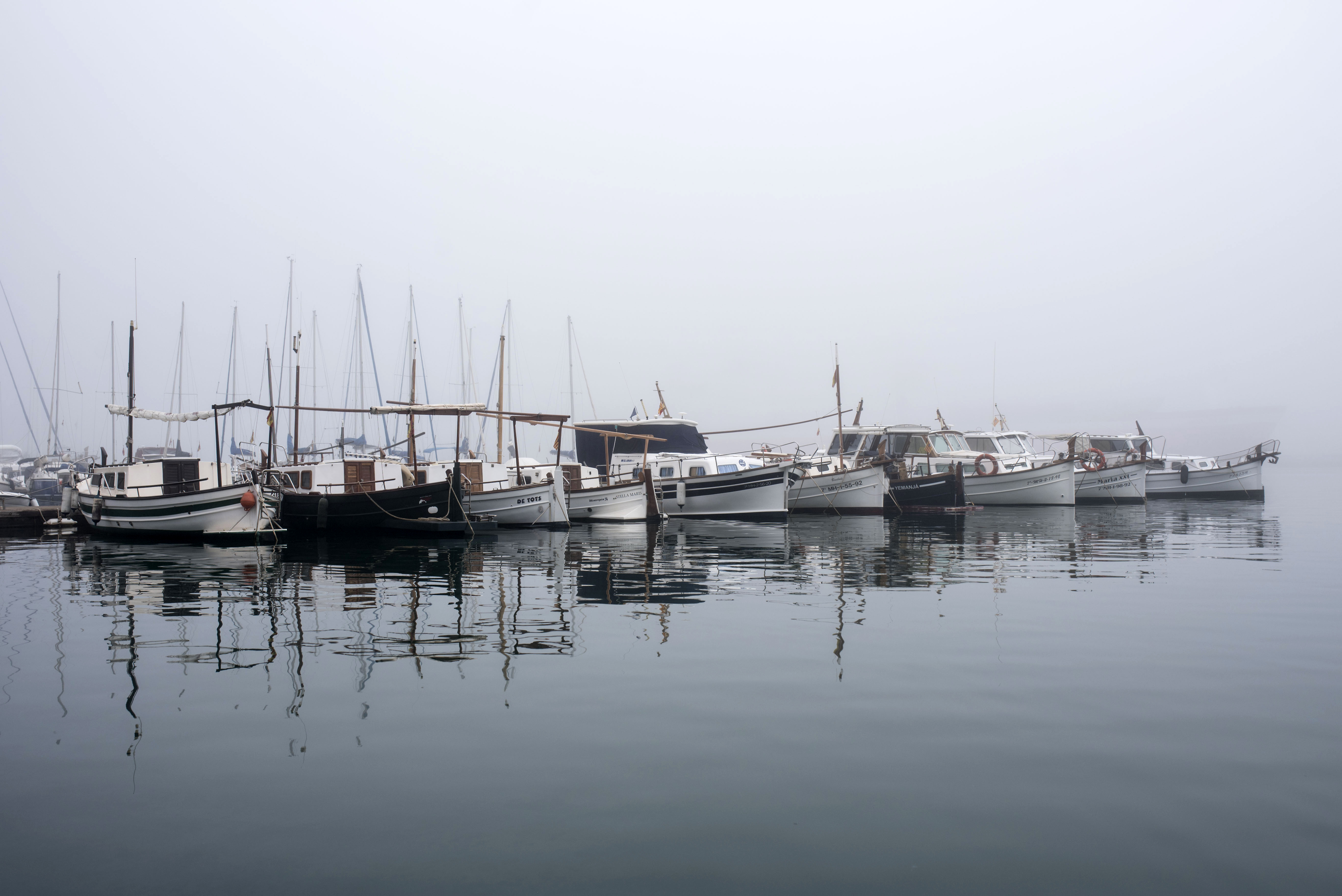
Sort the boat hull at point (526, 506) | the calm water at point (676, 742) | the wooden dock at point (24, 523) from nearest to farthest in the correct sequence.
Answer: the calm water at point (676, 742) < the boat hull at point (526, 506) < the wooden dock at point (24, 523)

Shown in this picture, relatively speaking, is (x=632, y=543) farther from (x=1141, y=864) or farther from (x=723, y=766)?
(x=1141, y=864)

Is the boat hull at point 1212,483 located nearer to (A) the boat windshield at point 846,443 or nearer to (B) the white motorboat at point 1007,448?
(B) the white motorboat at point 1007,448

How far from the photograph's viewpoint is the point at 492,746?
668 centimetres

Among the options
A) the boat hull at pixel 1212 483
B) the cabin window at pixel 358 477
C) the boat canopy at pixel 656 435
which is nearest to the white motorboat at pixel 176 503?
the cabin window at pixel 358 477

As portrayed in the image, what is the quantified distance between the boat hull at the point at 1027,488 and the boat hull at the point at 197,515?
31289 millimetres

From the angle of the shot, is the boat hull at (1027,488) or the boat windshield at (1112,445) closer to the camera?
the boat hull at (1027,488)

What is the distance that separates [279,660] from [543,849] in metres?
6.02

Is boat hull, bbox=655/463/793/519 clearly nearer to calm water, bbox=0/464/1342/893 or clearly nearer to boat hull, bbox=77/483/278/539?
boat hull, bbox=77/483/278/539

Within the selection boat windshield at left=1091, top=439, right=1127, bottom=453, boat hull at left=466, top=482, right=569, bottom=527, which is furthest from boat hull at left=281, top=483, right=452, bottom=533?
boat windshield at left=1091, top=439, right=1127, bottom=453

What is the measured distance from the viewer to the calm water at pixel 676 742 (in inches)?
187

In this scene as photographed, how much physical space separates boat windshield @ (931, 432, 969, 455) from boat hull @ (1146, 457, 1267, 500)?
1599 cm

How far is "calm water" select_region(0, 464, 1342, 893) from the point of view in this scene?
4.75 metres

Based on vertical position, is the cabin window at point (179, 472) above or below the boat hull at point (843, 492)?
above

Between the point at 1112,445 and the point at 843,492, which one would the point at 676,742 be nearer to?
the point at 843,492
